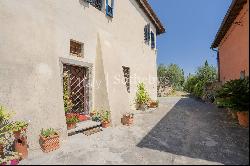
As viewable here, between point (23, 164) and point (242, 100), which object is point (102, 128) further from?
point (242, 100)

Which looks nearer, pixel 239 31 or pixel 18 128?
pixel 18 128

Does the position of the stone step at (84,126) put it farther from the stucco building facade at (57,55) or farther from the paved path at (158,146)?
the stucco building facade at (57,55)

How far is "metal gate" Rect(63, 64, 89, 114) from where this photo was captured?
888 centimetres

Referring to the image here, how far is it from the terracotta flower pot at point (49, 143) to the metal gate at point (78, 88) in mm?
2831

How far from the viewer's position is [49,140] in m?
5.93

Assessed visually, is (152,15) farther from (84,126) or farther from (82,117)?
(84,126)

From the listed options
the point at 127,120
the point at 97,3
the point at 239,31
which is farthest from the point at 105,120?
the point at 239,31

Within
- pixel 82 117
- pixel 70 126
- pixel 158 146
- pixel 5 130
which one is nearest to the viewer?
pixel 5 130

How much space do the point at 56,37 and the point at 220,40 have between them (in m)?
11.8

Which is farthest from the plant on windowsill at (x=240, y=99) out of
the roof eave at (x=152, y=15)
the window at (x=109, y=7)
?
the roof eave at (x=152, y=15)

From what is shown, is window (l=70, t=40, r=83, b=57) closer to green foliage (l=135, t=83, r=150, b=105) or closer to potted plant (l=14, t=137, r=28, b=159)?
potted plant (l=14, t=137, r=28, b=159)

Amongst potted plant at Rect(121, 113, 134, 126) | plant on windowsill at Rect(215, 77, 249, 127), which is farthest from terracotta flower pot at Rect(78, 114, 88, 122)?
plant on windowsill at Rect(215, 77, 249, 127)

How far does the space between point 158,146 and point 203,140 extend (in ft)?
4.80

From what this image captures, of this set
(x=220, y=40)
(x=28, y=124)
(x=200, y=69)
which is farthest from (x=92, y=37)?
(x=200, y=69)
